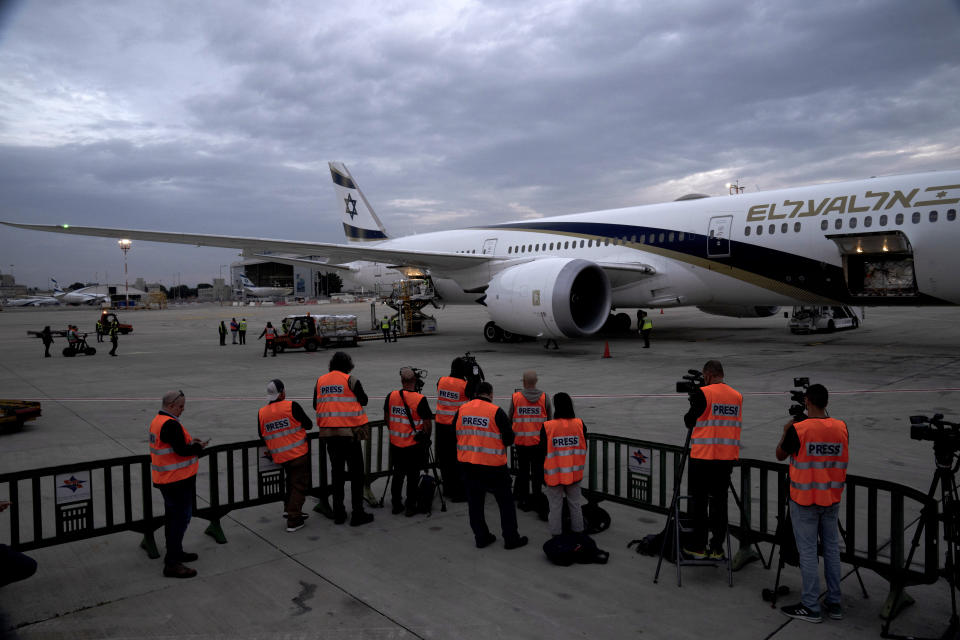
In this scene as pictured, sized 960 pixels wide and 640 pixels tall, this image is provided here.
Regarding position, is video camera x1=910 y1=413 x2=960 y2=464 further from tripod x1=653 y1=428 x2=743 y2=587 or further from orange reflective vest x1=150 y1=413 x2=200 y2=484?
orange reflective vest x1=150 y1=413 x2=200 y2=484

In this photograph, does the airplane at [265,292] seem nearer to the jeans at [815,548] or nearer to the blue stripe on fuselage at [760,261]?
the blue stripe on fuselage at [760,261]

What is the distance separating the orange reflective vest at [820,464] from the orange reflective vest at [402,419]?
304 centimetres

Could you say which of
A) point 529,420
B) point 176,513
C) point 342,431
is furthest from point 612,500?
point 176,513

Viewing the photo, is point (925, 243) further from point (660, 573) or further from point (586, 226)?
point (660, 573)

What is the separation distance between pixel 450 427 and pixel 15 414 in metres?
7.06

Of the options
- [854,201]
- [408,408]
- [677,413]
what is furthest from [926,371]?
[408,408]

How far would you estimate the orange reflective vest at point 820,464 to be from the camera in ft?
12.0

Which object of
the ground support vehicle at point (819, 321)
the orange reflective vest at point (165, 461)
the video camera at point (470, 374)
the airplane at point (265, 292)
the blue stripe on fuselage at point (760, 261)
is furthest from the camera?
the airplane at point (265, 292)

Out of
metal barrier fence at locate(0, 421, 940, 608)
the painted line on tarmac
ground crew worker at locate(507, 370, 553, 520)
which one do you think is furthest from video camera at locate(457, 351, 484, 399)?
the painted line on tarmac

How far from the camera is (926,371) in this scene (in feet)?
39.0

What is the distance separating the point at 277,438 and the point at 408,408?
3.78ft

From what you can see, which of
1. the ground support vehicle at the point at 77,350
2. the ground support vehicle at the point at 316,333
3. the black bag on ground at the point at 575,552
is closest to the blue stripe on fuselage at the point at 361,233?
the ground support vehicle at the point at 316,333

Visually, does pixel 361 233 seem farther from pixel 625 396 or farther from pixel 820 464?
pixel 820 464

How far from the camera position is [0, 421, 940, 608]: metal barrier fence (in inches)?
144
